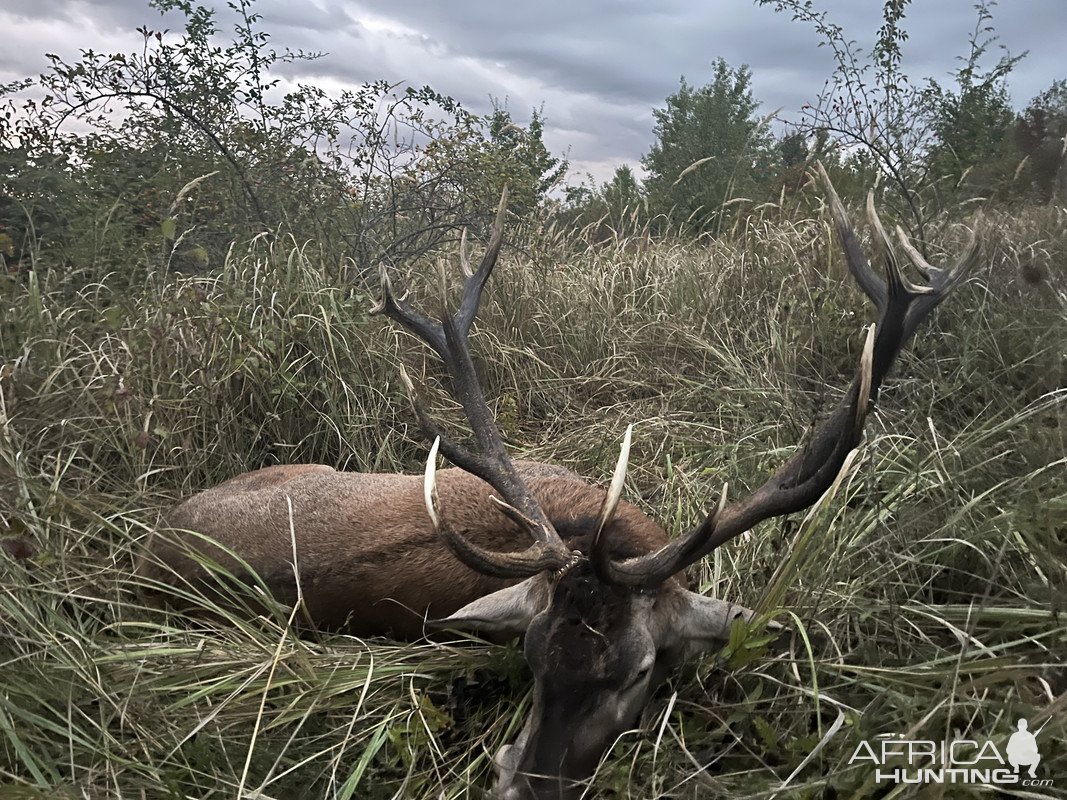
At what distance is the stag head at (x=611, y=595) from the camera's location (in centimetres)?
198

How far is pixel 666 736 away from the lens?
2.12 meters

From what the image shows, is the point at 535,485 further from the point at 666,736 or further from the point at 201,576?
the point at 201,576

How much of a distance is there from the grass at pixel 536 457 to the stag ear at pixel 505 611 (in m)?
0.13

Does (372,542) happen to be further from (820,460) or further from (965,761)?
(965,761)

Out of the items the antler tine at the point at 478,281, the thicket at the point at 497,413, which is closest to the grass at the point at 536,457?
the thicket at the point at 497,413

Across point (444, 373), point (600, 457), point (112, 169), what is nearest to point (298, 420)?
point (444, 373)

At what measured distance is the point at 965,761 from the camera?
1.63 metres

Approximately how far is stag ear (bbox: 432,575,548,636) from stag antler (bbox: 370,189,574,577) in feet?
0.45

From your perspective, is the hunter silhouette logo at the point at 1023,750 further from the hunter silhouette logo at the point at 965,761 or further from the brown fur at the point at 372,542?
the brown fur at the point at 372,542

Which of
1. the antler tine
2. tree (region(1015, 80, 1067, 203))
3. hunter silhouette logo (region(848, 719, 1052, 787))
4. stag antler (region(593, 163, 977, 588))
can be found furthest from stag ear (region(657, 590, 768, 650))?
tree (region(1015, 80, 1067, 203))

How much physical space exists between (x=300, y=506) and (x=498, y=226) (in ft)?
5.04

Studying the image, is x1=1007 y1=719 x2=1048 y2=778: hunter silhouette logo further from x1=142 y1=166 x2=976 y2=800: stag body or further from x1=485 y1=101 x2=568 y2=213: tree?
x1=485 y1=101 x2=568 y2=213: tree

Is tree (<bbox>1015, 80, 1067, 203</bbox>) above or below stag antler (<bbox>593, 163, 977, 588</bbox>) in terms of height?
above

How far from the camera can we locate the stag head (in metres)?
1.98
